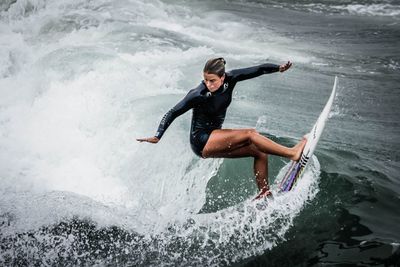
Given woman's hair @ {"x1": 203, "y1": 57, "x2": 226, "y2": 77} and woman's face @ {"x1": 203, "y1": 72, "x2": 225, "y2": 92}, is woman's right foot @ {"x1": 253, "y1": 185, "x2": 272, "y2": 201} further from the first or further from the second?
woman's hair @ {"x1": 203, "y1": 57, "x2": 226, "y2": 77}

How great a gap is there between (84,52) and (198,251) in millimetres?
7394

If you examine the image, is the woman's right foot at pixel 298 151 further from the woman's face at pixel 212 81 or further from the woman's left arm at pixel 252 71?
the woman's face at pixel 212 81

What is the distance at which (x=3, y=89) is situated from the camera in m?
10.5

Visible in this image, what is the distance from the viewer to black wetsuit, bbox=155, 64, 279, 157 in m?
5.43

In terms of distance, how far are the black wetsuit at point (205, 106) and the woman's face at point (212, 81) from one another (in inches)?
2.3

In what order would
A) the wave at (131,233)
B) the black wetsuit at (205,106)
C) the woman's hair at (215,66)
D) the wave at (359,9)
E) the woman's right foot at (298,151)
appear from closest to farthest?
1. the wave at (131,233)
2. the woman's hair at (215,66)
3. the black wetsuit at (205,106)
4. the woman's right foot at (298,151)
5. the wave at (359,9)

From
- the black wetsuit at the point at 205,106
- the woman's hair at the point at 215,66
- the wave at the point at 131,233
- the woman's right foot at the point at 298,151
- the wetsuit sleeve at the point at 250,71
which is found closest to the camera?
the wave at the point at 131,233

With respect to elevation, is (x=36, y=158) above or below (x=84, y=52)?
below

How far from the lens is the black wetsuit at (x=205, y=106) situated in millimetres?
5430

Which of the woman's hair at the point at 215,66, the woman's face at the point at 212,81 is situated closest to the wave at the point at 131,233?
the woman's face at the point at 212,81

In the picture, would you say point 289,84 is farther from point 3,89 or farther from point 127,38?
point 3,89

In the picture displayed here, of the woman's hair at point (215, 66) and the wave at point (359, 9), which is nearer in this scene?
the woman's hair at point (215, 66)

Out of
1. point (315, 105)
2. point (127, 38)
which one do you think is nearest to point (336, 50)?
point (315, 105)

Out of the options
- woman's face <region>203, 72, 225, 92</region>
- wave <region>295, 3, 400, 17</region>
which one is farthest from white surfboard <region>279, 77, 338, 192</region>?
wave <region>295, 3, 400, 17</region>
